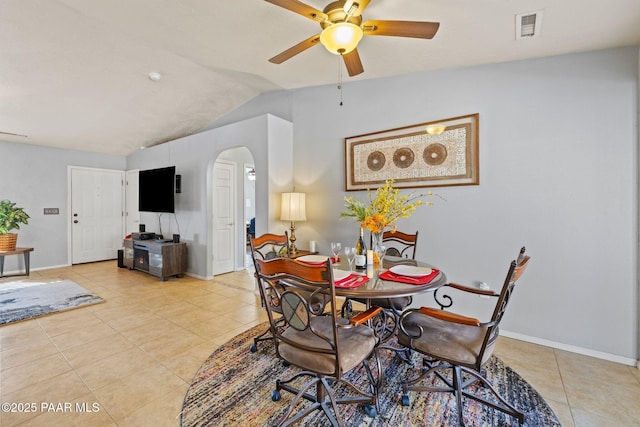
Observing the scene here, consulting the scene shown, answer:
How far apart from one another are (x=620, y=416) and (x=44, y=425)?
3.53 m

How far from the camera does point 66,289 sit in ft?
14.1

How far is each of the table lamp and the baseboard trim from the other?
2.64 meters

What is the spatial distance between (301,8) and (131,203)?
6.90 m

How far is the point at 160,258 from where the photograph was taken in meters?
4.87

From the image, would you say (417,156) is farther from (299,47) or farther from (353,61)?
(299,47)

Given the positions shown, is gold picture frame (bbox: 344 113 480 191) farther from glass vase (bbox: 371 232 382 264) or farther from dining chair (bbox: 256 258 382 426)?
dining chair (bbox: 256 258 382 426)

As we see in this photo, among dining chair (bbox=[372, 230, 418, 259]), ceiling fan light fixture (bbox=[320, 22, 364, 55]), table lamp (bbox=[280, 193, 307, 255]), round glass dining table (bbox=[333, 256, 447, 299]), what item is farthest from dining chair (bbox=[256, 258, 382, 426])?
table lamp (bbox=[280, 193, 307, 255])

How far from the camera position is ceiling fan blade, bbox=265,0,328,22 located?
68.2 inches

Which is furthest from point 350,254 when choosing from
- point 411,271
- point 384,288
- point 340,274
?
point 384,288

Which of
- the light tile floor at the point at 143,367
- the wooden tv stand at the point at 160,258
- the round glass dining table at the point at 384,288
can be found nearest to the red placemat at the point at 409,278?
the round glass dining table at the point at 384,288

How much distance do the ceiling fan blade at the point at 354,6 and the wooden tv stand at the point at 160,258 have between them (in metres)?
4.65

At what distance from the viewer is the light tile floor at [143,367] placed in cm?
175

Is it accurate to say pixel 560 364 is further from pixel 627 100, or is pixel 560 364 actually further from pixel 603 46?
pixel 603 46

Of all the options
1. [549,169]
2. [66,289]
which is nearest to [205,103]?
[66,289]
